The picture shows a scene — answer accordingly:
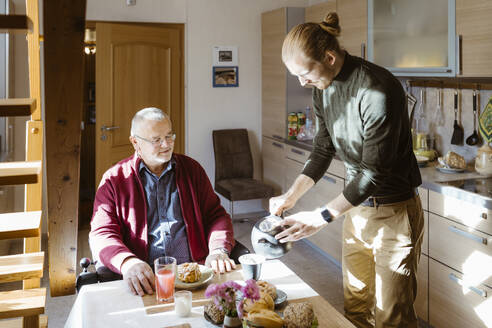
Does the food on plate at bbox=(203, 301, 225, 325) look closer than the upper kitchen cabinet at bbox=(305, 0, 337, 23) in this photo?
Yes

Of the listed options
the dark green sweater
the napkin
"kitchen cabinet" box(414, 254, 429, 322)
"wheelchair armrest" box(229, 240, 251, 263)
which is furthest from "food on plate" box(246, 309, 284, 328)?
the napkin

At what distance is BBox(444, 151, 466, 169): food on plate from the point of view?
3133 mm

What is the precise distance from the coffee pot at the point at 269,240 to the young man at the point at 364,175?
0.08 feet

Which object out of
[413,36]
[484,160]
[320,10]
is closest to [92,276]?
[484,160]

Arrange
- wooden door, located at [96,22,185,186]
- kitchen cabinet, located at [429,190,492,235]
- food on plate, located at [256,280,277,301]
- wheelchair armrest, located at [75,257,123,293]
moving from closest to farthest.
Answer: food on plate, located at [256,280,277,301] < wheelchair armrest, located at [75,257,123,293] < kitchen cabinet, located at [429,190,492,235] < wooden door, located at [96,22,185,186]

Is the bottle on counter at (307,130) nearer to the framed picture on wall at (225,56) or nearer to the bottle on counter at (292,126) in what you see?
the bottle on counter at (292,126)

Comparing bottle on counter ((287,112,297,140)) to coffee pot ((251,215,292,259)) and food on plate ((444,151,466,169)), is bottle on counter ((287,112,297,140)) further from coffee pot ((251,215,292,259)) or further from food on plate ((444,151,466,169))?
Result: coffee pot ((251,215,292,259))

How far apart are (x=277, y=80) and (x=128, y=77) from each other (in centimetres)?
142

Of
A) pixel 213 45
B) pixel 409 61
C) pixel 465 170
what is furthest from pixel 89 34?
pixel 465 170

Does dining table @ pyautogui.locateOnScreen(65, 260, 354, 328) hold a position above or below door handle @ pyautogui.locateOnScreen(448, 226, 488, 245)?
below

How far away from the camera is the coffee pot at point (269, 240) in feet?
5.39

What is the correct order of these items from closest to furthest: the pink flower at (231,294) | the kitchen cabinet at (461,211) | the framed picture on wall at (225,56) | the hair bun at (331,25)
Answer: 1. the pink flower at (231,294)
2. the hair bun at (331,25)
3. the kitchen cabinet at (461,211)
4. the framed picture on wall at (225,56)

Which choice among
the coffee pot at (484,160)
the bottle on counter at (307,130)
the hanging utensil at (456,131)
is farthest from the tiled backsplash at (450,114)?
the bottle on counter at (307,130)

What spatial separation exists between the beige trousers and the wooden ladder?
126 centimetres
